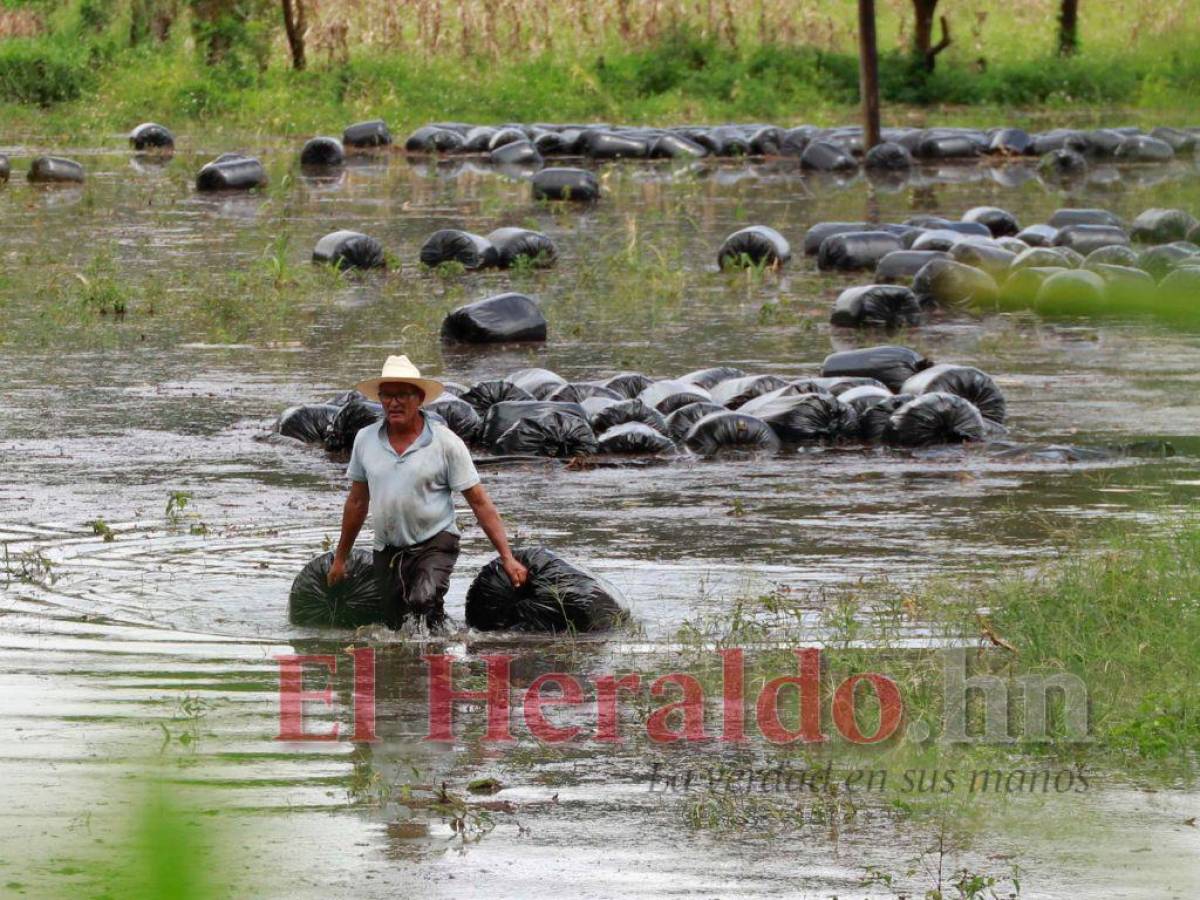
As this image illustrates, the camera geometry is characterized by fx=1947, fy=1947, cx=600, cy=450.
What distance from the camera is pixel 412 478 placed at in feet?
22.9

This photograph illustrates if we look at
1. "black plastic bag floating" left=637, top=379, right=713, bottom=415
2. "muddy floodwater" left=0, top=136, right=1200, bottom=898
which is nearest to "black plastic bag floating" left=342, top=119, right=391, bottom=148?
"muddy floodwater" left=0, top=136, right=1200, bottom=898

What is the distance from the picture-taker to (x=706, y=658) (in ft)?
21.8

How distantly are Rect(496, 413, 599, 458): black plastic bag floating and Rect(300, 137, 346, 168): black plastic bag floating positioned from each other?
61.2ft

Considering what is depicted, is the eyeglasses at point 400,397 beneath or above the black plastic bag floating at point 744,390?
above

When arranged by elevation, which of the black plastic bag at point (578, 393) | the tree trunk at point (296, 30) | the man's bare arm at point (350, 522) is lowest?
the black plastic bag at point (578, 393)

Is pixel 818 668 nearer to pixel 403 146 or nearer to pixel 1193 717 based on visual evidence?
pixel 1193 717

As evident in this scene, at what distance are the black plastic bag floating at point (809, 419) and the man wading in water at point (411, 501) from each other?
410 centimetres

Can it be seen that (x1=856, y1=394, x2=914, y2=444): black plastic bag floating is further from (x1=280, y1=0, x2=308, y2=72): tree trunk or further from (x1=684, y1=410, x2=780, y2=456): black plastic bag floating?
(x1=280, y1=0, x2=308, y2=72): tree trunk

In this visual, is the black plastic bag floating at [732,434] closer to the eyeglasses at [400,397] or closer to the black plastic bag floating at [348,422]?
the black plastic bag floating at [348,422]

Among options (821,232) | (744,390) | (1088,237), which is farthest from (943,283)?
(744,390)

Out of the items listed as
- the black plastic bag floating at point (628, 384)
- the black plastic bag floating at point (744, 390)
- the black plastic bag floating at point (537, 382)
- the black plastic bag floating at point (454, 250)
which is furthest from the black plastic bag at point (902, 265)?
the black plastic bag floating at point (537, 382)

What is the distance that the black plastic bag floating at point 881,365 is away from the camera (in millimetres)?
12609

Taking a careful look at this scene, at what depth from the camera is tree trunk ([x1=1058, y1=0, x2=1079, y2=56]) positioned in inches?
1571

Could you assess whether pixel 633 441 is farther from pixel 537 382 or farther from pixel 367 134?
pixel 367 134
